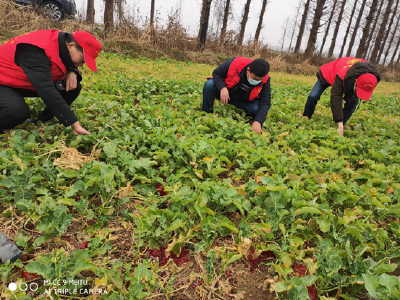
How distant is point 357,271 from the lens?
150 centimetres

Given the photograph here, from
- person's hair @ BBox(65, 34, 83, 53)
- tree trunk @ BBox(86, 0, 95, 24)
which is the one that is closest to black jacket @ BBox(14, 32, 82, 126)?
person's hair @ BBox(65, 34, 83, 53)

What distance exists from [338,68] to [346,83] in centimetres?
45

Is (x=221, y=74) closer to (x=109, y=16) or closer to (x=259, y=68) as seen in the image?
(x=259, y=68)

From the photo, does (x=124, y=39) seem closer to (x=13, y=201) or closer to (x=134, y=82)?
(x=134, y=82)

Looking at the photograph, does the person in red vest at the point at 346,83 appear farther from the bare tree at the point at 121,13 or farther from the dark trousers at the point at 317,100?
the bare tree at the point at 121,13

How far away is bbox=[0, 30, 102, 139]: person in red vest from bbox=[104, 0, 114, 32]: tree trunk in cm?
912

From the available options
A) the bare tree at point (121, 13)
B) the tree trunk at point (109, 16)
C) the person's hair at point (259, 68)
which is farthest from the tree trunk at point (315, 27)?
the person's hair at point (259, 68)

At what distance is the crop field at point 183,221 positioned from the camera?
1.39m

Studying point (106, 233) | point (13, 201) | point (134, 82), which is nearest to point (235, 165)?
point (106, 233)

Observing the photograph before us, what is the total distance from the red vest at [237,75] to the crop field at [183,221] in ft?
3.98

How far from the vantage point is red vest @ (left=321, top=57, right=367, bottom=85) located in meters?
3.86

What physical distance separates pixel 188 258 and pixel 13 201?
1346 mm

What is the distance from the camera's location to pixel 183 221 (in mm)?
1748

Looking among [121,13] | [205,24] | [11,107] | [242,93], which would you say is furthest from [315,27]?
[11,107]
